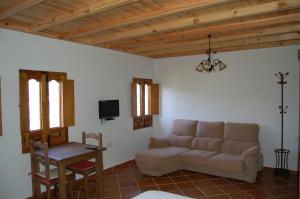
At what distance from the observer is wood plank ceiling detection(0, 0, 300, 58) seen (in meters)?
2.50

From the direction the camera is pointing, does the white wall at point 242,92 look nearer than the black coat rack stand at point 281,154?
No

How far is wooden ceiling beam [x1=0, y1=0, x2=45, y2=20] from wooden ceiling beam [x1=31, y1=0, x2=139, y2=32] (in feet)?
1.45

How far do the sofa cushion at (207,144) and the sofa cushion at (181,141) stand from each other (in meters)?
0.10

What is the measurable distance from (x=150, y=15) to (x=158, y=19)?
1.11 ft

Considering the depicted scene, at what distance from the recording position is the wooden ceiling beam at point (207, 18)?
2477 millimetres

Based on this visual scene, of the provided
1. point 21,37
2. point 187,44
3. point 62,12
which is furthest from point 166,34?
point 21,37

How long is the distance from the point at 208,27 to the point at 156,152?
2493 mm

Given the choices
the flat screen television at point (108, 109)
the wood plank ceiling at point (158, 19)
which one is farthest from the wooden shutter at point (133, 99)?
the wood plank ceiling at point (158, 19)

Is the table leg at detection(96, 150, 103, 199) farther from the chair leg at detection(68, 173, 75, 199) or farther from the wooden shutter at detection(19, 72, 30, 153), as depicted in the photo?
the wooden shutter at detection(19, 72, 30, 153)

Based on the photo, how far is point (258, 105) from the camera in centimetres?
481


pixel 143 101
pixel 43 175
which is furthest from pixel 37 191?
pixel 143 101

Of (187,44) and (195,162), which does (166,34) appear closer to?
(187,44)

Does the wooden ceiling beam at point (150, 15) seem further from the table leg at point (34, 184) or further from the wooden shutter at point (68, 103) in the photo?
the table leg at point (34, 184)

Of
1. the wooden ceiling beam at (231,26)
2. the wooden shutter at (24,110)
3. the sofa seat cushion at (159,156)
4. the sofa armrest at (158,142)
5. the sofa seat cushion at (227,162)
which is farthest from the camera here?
the sofa armrest at (158,142)
